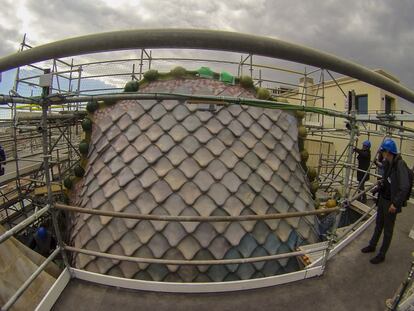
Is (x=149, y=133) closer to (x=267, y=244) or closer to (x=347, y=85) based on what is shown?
(x=267, y=244)

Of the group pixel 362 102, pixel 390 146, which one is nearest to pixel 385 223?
pixel 390 146

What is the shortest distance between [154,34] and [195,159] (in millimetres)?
2324

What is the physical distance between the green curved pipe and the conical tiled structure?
1434 millimetres

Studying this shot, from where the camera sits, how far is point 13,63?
90.5 inches

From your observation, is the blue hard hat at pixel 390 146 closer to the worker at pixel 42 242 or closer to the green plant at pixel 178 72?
the green plant at pixel 178 72

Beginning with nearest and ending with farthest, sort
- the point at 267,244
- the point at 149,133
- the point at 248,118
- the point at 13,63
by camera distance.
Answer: the point at 13,63 → the point at 267,244 → the point at 149,133 → the point at 248,118

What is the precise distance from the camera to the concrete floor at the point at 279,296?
272 centimetres

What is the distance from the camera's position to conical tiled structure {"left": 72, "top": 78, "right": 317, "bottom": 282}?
11.8 ft

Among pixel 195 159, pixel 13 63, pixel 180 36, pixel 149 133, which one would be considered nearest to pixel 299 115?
pixel 195 159

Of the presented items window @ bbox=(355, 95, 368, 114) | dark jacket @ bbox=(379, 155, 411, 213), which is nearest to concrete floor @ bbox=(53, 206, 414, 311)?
dark jacket @ bbox=(379, 155, 411, 213)

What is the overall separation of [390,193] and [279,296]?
2.09m

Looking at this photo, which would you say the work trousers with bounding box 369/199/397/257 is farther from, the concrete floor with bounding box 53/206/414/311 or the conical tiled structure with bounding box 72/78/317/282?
the conical tiled structure with bounding box 72/78/317/282

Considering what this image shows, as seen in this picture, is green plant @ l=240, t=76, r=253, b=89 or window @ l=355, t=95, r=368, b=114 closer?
green plant @ l=240, t=76, r=253, b=89

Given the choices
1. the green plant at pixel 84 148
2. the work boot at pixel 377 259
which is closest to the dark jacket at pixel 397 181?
the work boot at pixel 377 259
